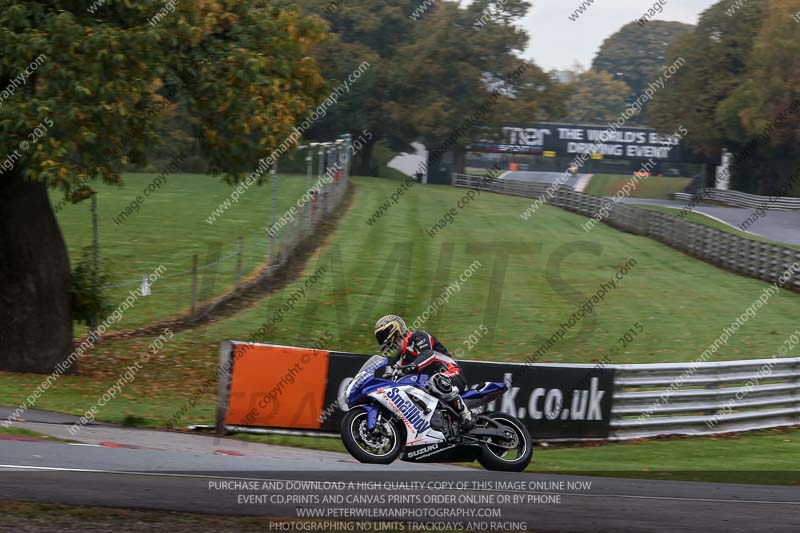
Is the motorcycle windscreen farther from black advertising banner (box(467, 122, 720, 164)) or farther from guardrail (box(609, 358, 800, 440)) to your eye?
black advertising banner (box(467, 122, 720, 164))

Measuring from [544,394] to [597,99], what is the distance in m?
126

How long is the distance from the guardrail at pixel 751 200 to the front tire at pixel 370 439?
55240 mm

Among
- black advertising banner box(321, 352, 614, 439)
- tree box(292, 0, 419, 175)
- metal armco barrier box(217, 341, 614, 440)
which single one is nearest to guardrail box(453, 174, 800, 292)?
tree box(292, 0, 419, 175)

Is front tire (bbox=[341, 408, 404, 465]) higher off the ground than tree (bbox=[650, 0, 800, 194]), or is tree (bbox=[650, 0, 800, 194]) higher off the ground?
tree (bbox=[650, 0, 800, 194])

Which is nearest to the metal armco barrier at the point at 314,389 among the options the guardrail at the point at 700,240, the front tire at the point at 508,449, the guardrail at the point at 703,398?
the guardrail at the point at 703,398

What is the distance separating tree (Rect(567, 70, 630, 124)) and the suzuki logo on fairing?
402 ft

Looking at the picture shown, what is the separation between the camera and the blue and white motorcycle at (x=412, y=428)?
10.4 meters

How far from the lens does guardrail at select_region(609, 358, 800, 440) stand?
14414mm

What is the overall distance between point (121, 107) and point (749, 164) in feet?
215

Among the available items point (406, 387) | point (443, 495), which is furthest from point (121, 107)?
point (443, 495)

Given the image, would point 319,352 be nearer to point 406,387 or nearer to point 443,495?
point 406,387

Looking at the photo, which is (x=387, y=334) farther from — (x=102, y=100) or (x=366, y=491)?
(x=102, y=100)

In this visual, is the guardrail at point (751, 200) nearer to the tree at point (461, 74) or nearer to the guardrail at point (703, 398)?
the tree at point (461, 74)

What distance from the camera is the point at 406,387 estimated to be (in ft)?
34.5
